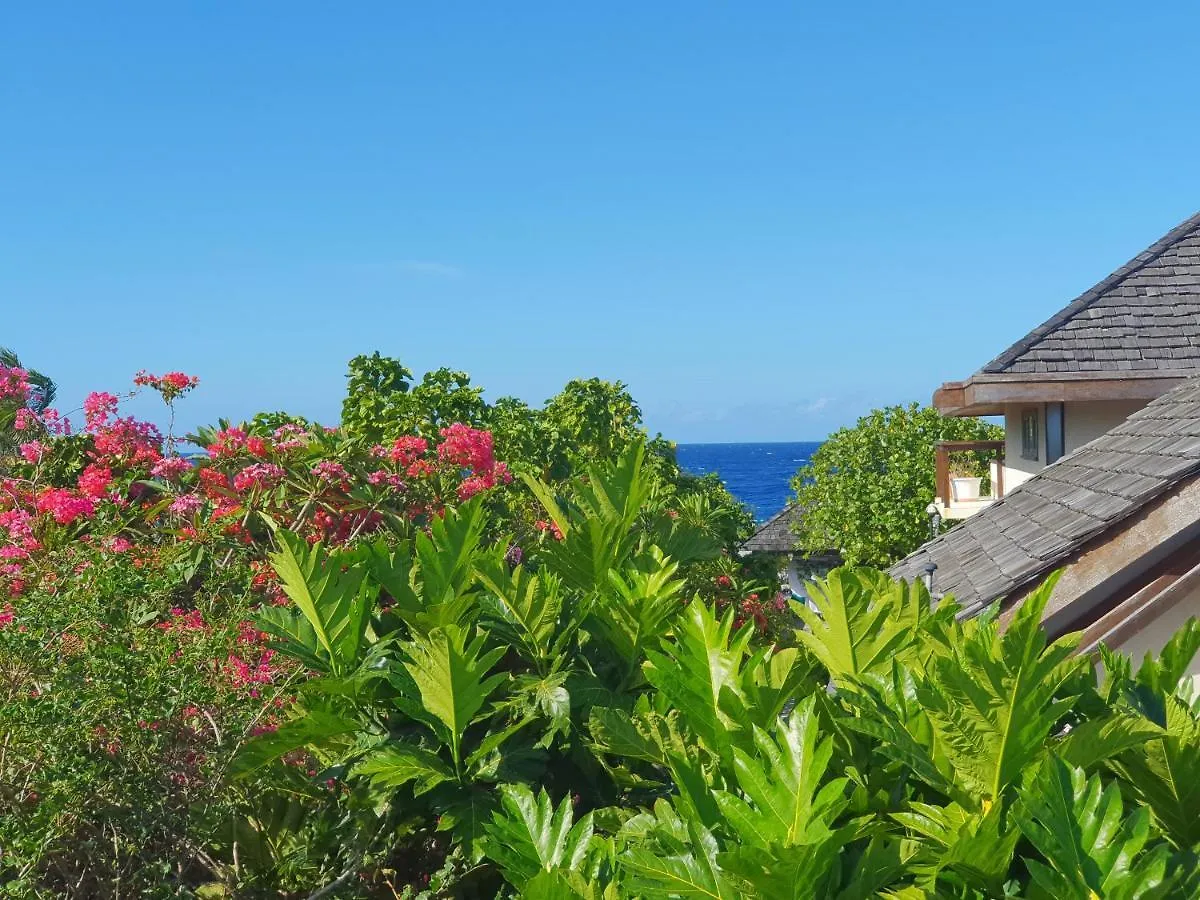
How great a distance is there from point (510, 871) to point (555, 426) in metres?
7.64

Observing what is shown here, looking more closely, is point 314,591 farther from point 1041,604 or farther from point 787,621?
point 787,621

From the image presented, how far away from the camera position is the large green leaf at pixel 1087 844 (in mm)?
1503

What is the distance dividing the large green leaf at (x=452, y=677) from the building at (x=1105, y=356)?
927 centimetres

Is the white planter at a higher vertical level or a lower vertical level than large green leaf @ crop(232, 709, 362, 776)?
lower

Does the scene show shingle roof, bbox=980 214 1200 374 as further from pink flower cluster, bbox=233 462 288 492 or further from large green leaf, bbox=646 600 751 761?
large green leaf, bbox=646 600 751 761

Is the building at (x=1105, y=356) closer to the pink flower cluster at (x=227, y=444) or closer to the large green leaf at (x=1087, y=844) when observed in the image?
the pink flower cluster at (x=227, y=444)

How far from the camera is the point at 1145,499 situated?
5461 mm

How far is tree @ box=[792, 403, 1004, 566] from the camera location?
1056 inches

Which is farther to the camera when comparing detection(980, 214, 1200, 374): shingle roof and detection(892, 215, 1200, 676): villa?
detection(980, 214, 1200, 374): shingle roof

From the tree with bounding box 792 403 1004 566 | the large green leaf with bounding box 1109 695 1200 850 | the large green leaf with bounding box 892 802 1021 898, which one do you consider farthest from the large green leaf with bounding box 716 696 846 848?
the tree with bounding box 792 403 1004 566

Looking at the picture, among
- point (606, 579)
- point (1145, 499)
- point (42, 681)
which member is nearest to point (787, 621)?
point (1145, 499)

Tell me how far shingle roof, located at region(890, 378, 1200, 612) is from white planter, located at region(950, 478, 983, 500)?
432 inches

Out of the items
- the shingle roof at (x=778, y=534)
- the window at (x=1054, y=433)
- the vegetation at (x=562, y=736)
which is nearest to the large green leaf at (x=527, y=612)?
the vegetation at (x=562, y=736)

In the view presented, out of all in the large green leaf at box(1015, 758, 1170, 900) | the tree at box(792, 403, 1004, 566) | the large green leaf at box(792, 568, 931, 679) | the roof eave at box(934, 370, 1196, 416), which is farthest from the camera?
the tree at box(792, 403, 1004, 566)
